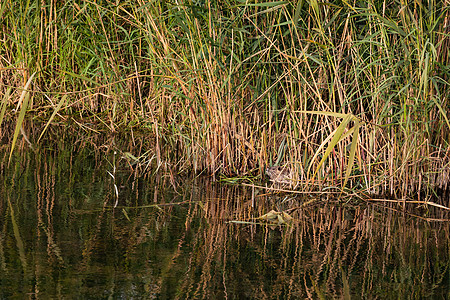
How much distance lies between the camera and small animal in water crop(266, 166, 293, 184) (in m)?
3.49

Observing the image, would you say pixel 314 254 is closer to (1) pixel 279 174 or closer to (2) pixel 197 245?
(2) pixel 197 245

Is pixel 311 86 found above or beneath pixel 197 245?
above

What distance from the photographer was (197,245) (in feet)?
8.42

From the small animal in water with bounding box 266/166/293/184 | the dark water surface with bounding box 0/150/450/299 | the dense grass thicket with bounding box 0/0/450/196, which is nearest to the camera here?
the dark water surface with bounding box 0/150/450/299

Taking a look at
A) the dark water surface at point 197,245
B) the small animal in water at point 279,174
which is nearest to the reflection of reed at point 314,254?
the dark water surface at point 197,245

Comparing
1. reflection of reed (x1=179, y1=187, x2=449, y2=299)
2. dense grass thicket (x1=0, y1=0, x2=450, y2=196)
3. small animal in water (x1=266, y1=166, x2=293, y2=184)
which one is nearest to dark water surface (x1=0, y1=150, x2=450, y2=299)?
reflection of reed (x1=179, y1=187, x2=449, y2=299)

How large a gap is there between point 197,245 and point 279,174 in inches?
39.6

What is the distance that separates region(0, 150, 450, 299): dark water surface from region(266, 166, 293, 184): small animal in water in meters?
0.12

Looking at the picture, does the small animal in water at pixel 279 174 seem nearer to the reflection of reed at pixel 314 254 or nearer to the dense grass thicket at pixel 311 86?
the dense grass thicket at pixel 311 86

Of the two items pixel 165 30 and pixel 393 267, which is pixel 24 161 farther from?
pixel 393 267

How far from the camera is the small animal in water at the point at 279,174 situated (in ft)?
11.5

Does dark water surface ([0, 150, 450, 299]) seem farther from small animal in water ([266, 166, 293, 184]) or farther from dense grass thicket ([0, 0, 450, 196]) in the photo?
dense grass thicket ([0, 0, 450, 196])

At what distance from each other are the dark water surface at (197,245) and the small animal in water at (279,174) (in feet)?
0.38

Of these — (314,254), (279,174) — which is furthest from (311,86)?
(314,254)
